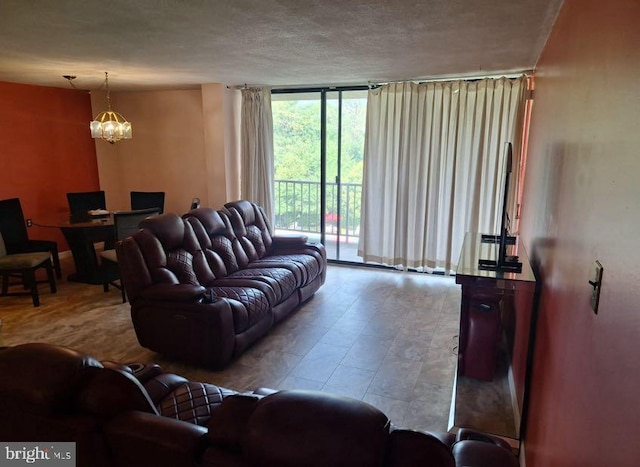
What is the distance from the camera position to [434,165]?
15.7ft

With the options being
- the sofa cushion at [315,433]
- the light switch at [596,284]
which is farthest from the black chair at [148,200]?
the light switch at [596,284]

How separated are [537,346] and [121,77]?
191 inches

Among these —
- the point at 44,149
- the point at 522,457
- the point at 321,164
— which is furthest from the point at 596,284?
the point at 44,149

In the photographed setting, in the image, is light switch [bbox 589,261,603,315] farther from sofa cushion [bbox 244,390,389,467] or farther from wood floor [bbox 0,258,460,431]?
wood floor [bbox 0,258,460,431]

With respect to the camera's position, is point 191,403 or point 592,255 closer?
point 592,255

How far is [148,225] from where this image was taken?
3352mm

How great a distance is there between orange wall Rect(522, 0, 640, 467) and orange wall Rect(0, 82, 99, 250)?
19.2 feet

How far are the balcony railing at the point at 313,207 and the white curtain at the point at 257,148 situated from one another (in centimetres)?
56

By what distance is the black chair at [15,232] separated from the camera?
4.62m

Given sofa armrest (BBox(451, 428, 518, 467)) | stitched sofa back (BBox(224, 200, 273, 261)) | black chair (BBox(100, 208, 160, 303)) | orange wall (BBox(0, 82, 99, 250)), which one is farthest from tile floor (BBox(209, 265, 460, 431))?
orange wall (BBox(0, 82, 99, 250))

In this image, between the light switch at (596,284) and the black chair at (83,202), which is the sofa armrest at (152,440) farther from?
the black chair at (83,202)

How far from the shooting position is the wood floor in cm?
281

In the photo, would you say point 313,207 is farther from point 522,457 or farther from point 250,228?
point 522,457

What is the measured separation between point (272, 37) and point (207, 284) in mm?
2012
